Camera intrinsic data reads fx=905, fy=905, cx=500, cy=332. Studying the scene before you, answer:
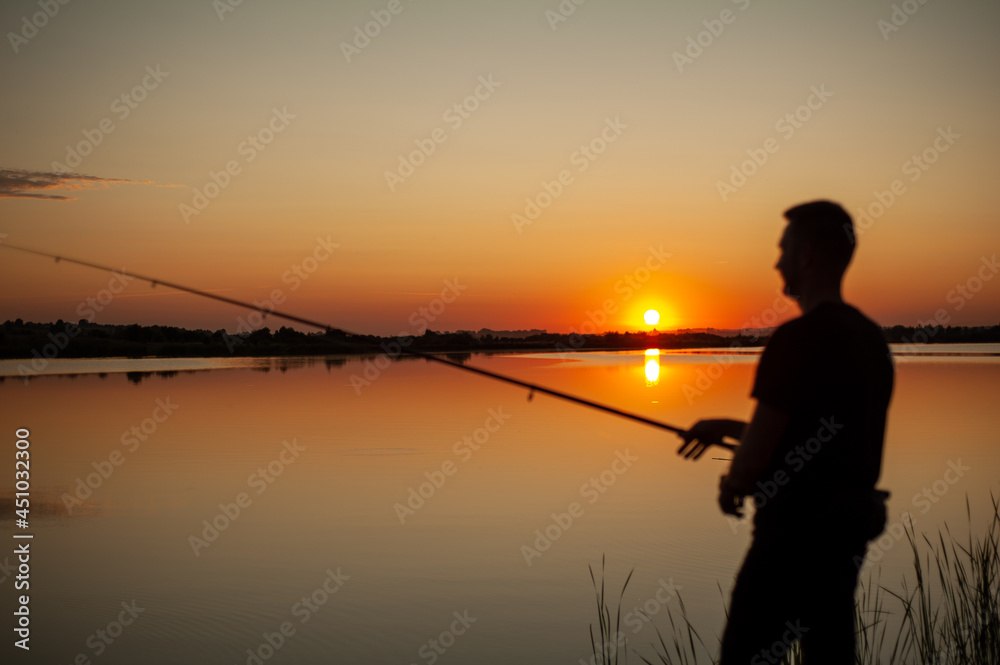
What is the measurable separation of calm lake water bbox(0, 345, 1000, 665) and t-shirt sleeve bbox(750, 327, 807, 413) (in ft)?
12.2

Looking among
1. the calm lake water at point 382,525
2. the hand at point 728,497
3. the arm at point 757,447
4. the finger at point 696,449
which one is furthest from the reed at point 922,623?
the arm at point 757,447

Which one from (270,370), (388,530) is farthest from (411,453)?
(270,370)

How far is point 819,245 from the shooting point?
262 centimetres

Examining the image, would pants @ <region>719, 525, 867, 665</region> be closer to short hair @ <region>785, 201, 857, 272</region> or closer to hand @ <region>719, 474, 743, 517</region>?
hand @ <region>719, 474, 743, 517</region>

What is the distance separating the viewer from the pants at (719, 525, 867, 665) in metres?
2.53

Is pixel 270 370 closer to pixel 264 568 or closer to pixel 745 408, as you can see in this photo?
pixel 745 408

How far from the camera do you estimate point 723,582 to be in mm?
6879

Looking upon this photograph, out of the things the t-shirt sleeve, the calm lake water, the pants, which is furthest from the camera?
the calm lake water

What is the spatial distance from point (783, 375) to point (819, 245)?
→ 461 mm

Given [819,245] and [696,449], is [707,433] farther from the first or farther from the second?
[819,245]

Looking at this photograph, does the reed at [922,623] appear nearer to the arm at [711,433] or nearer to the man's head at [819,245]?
the arm at [711,433]

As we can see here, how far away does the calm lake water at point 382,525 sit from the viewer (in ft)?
20.1

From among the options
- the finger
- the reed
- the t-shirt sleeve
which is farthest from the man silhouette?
the reed

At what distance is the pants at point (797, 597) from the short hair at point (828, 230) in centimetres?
78
